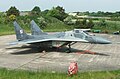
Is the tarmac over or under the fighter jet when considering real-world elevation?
under

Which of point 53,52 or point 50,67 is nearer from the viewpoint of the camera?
point 50,67

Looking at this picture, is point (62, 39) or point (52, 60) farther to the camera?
point (62, 39)

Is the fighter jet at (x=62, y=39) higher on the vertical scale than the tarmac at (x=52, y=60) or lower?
higher

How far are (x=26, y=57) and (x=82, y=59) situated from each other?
18.2 ft

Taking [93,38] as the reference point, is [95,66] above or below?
below

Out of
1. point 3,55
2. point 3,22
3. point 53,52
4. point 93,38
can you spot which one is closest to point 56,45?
point 53,52

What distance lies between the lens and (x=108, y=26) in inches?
2598

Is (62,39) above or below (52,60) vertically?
above

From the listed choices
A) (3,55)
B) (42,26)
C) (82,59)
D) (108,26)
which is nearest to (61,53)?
(82,59)

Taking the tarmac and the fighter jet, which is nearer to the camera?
the tarmac

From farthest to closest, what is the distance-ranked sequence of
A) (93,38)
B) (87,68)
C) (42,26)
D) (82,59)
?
(42,26), (93,38), (82,59), (87,68)

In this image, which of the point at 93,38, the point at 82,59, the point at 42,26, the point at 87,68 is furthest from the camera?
the point at 42,26

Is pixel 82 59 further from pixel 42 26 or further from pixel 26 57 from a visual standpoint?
pixel 42 26

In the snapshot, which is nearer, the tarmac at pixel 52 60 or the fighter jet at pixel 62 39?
the tarmac at pixel 52 60
